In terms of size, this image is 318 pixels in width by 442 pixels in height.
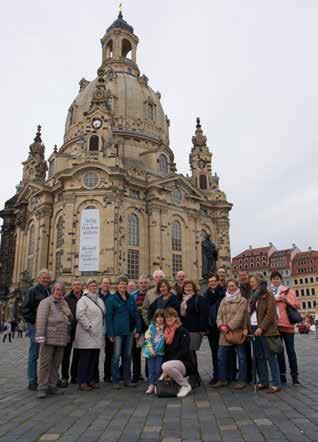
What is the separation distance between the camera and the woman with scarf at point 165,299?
27.7 ft

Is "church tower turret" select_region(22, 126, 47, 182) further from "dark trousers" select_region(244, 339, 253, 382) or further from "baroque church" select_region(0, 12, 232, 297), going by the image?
"dark trousers" select_region(244, 339, 253, 382)

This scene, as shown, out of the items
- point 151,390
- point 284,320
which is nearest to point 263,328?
point 284,320

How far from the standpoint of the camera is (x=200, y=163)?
5531 centimetres

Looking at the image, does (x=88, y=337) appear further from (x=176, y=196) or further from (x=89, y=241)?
(x=176, y=196)

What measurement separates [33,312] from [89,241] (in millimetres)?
30207

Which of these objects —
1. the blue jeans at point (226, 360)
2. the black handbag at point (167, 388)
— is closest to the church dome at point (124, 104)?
the blue jeans at point (226, 360)

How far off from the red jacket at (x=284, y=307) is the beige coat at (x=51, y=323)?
4750 mm

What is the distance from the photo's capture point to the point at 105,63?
61.7m

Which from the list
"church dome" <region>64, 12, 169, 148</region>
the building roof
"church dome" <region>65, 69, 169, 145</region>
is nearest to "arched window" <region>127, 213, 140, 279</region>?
"church dome" <region>64, 12, 169, 148</region>

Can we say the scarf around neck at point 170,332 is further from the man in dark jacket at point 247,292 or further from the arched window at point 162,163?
the arched window at point 162,163

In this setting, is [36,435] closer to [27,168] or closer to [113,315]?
[113,315]

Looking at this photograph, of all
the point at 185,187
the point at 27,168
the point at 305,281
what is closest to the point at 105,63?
the point at 27,168

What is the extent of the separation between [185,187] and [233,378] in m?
38.7

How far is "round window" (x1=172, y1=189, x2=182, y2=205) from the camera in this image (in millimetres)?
45688
